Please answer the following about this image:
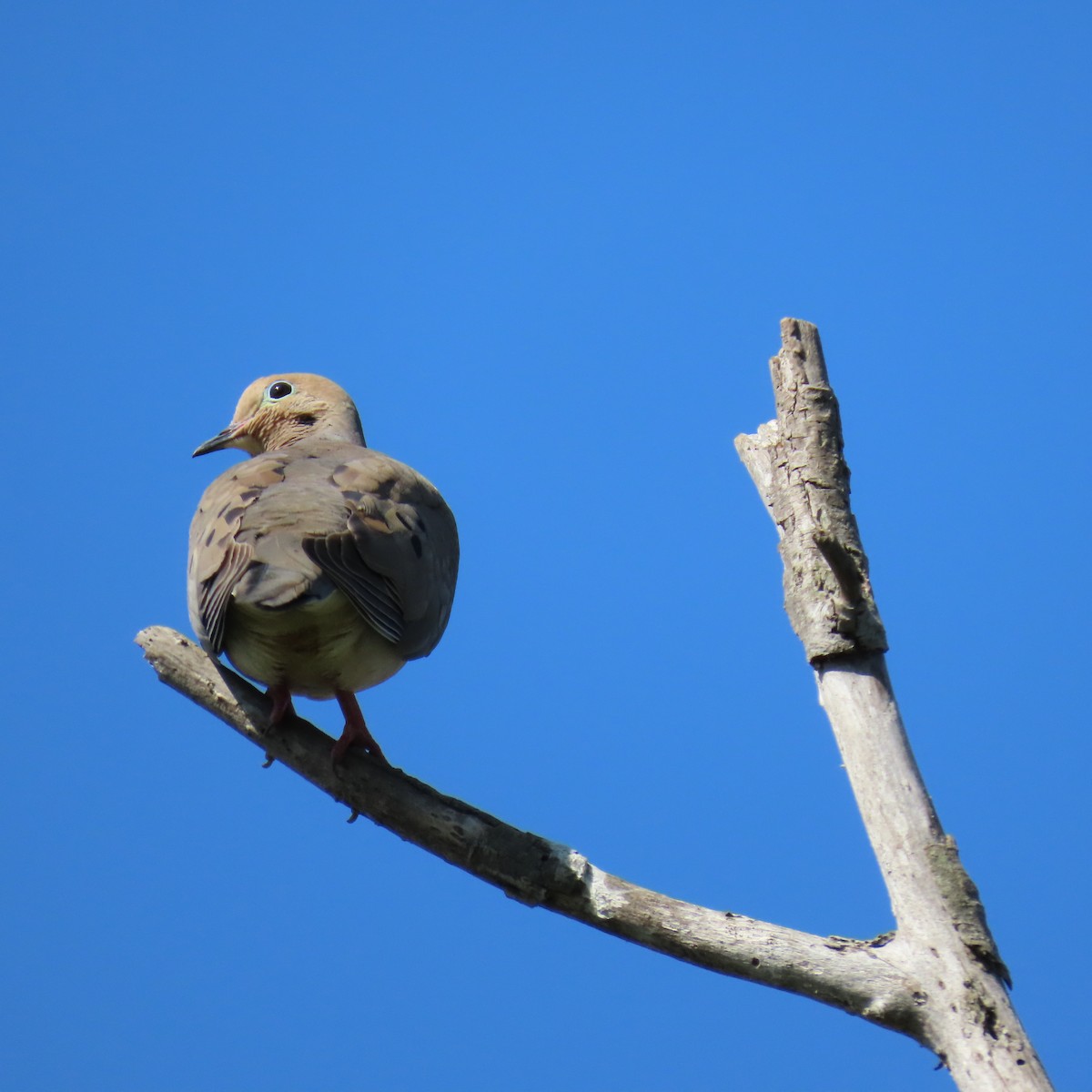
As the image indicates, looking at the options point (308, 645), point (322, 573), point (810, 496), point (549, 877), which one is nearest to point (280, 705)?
point (308, 645)

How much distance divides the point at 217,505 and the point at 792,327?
4.93 feet

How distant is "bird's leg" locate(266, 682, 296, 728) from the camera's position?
3.19 meters

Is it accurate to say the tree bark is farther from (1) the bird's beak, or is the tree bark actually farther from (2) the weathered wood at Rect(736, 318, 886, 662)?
(1) the bird's beak

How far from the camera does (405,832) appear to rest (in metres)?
2.93

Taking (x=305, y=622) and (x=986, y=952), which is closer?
(x=986, y=952)

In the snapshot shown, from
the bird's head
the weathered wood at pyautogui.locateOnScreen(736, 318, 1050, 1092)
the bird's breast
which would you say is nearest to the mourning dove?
the bird's breast

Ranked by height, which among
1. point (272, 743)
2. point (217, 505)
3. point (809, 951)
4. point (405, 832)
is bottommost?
point (809, 951)

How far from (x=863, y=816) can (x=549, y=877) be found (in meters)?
0.67

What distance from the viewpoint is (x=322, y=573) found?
2971 mm

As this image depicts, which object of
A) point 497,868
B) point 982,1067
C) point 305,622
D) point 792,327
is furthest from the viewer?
point 792,327

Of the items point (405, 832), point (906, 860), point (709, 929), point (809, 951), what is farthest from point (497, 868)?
point (906, 860)

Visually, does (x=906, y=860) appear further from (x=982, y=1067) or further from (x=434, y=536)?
(x=434, y=536)

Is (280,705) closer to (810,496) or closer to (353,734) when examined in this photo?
(353,734)

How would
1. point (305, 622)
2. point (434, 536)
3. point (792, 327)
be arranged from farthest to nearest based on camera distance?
point (434, 536) → point (792, 327) → point (305, 622)
